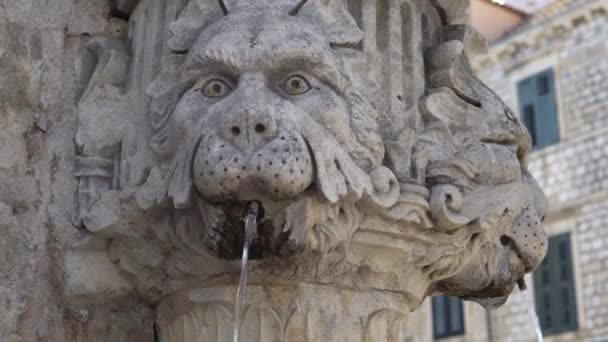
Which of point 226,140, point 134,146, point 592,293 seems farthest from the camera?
point 592,293

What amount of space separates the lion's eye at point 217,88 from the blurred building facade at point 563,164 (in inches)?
494

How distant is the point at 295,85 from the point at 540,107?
1389 centimetres

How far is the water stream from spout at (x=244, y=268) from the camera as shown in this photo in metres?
2.15

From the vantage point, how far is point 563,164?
1518 centimetres

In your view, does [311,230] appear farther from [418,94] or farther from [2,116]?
[2,116]

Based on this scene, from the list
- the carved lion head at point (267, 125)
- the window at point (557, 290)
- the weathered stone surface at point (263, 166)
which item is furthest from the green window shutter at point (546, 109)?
the carved lion head at point (267, 125)

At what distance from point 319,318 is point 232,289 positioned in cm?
22

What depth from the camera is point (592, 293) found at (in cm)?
1415

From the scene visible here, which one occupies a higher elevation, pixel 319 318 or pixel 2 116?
pixel 2 116

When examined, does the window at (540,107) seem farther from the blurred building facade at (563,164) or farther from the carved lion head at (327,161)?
the carved lion head at (327,161)

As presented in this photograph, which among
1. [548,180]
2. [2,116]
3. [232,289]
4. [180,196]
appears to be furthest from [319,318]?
[548,180]

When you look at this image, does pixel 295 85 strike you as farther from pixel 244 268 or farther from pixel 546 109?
pixel 546 109

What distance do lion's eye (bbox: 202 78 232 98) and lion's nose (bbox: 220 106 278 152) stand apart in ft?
0.61

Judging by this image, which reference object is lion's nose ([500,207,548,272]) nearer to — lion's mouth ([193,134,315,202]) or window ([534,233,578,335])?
lion's mouth ([193,134,315,202])
